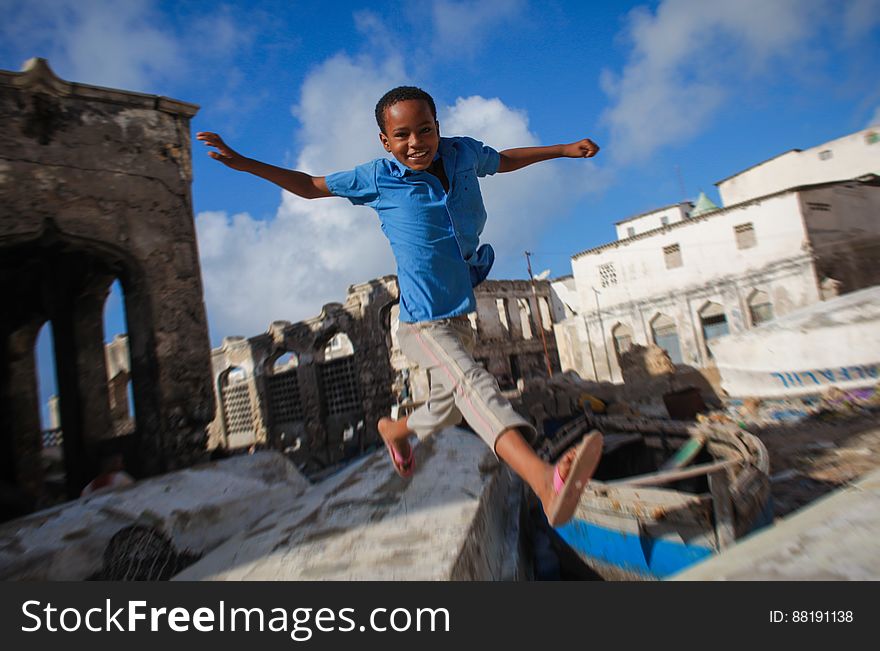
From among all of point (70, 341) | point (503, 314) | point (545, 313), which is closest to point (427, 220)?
point (70, 341)

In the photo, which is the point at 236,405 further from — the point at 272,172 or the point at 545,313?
the point at 272,172

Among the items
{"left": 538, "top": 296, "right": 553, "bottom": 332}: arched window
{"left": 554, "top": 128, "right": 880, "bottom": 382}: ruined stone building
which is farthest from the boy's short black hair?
{"left": 538, "top": 296, "right": 553, "bottom": 332}: arched window

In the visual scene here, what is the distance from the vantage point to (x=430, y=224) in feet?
7.46

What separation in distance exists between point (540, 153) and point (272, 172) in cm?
139

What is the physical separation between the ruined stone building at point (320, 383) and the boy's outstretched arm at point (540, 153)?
1055 centimetres

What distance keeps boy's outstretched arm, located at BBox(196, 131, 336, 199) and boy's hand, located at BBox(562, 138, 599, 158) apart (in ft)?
4.12

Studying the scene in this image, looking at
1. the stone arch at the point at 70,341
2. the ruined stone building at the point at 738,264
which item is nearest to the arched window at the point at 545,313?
the ruined stone building at the point at 738,264

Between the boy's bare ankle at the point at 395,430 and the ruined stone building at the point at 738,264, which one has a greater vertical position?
the ruined stone building at the point at 738,264

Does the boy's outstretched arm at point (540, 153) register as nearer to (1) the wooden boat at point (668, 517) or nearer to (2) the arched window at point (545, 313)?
(1) the wooden boat at point (668, 517)

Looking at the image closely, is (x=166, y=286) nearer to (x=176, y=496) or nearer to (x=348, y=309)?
(x=176, y=496)

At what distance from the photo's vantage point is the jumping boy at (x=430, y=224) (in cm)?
212

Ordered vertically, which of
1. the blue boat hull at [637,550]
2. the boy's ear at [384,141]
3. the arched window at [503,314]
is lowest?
the blue boat hull at [637,550]

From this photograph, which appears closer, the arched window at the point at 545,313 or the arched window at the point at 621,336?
the arched window at the point at 621,336
